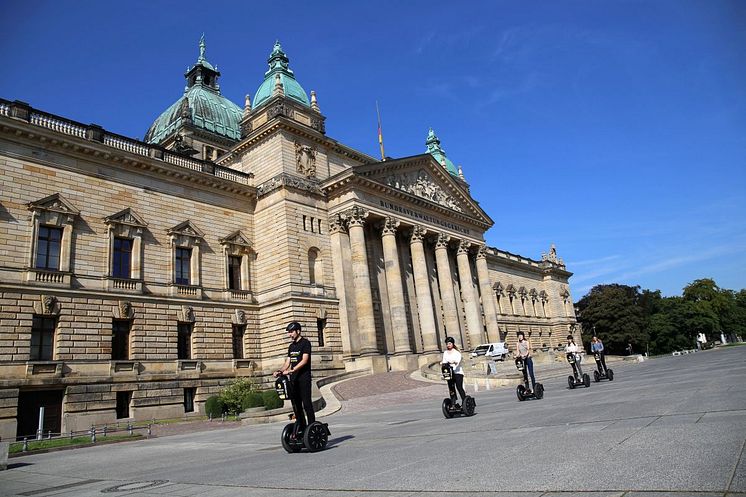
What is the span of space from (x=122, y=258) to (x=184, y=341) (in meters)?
6.41

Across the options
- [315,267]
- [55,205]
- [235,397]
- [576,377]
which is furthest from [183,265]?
[576,377]

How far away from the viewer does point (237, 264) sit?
3794 centimetres

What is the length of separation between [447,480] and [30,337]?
26.9 metres

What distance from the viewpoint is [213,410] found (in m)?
26.8

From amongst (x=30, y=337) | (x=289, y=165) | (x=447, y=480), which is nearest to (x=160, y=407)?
(x=30, y=337)

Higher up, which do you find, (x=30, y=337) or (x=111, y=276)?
(x=111, y=276)

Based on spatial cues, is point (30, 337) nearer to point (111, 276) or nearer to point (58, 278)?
point (58, 278)

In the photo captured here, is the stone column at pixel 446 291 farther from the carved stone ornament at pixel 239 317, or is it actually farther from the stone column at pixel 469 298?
the carved stone ornament at pixel 239 317

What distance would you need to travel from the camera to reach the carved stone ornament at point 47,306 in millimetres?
26078

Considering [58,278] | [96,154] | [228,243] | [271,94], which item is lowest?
[58,278]

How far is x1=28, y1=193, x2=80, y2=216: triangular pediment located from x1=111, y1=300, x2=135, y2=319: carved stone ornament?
565 centimetres

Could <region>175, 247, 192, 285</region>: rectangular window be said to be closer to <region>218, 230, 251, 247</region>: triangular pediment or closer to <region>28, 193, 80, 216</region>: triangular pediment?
<region>218, 230, 251, 247</region>: triangular pediment

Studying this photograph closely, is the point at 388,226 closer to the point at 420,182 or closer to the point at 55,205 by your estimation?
the point at 420,182

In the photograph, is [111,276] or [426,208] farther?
[426,208]
